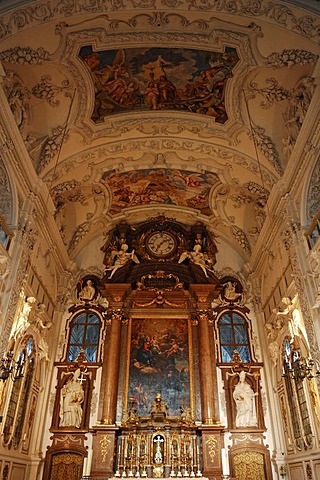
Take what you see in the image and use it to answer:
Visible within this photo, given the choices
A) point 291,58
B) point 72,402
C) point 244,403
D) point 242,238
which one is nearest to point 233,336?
point 244,403

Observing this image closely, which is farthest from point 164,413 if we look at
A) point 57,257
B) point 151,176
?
point 151,176

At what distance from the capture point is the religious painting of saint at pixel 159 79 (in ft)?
34.3

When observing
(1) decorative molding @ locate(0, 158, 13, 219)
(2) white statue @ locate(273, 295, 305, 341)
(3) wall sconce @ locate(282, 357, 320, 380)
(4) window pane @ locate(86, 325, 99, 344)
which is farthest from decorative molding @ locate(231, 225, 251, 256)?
(1) decorative molding @ locate(0, 158, 13, 219)

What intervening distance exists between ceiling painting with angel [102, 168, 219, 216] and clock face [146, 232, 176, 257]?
1361 millimetres

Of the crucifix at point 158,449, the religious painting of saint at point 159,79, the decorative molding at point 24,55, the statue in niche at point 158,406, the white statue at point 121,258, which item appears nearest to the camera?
the decorative molding at point 24,55

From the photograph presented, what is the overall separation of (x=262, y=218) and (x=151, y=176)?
424cm

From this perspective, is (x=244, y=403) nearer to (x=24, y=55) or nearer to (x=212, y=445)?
(x=212, y=445)

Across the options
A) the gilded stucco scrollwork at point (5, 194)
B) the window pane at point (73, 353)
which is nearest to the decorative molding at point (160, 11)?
the gilded stucco scrollwork at point (5, 194)

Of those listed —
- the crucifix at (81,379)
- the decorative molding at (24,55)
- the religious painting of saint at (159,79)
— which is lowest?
the crucifix at (81,379)

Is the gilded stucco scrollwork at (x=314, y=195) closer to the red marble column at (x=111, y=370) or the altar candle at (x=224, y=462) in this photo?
the altar candle at (x=224, y=462)

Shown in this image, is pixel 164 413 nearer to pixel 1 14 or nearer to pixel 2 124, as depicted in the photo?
pixel 2 124

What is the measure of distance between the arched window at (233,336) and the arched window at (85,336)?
4550 millimetres

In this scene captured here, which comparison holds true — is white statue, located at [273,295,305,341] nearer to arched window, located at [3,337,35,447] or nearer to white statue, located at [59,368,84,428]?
white statue, located at [59,368,84,428]

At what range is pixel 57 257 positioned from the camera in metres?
14.8
